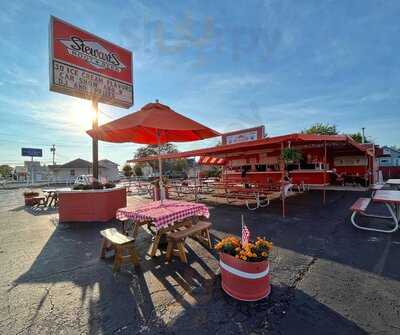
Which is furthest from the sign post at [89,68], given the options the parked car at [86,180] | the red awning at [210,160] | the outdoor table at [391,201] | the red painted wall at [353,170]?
the red painted wall at [353,170]

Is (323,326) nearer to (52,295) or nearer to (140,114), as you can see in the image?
(52,295)

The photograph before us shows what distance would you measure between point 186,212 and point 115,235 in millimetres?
1328

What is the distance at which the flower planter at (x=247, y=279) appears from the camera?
7.72 ft

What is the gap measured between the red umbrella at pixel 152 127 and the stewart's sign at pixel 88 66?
3.27 m

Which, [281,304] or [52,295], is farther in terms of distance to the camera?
[52,295]

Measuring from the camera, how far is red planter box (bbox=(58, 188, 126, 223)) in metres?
6.73

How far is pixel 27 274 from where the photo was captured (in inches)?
131

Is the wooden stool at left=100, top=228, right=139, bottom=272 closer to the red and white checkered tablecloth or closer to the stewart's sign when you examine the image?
the red and white checkered tablecloth

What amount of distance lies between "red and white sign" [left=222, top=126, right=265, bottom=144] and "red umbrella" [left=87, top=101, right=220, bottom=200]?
11298 millimetres

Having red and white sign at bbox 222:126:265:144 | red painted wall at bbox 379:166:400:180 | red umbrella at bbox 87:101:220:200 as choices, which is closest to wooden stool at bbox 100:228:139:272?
red umbrella at bbox 87:101:220:200

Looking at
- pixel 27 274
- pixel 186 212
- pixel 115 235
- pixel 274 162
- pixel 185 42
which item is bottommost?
pixel 27 274

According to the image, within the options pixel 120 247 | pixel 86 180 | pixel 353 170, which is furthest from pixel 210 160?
pixel 120 247

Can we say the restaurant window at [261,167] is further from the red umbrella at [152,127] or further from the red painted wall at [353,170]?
the red umbrella at [152,127]

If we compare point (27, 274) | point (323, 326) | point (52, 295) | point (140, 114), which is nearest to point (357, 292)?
point (323, 326)
